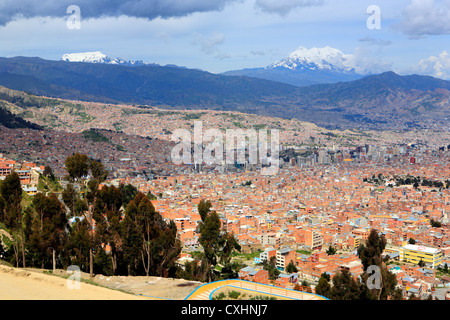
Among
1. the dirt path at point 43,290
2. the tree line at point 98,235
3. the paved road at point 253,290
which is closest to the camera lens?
the dirt path at point 43,290

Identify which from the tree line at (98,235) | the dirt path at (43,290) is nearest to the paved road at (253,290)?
the dirt path at (43,290)

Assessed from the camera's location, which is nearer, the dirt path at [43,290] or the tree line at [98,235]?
the dirt path at [43,290]

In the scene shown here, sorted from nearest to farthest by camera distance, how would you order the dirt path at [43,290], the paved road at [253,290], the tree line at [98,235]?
the dirt path at [43,290]
the paved road at [253,290]
the tree line at [98,235]

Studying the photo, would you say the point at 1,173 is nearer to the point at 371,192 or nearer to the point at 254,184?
the point at 254,184

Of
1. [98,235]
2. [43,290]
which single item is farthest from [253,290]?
[98,235]

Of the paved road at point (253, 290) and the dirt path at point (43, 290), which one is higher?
the dirt path at point (43, 290)

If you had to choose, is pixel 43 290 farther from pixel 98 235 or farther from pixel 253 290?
pixel 253 290

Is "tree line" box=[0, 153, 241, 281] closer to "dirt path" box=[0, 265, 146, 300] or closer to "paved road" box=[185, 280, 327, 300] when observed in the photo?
"dirt path" box=[0, 265, 146, 300]

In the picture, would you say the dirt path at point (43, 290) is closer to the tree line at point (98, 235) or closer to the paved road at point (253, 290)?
the paved road at point (253, 290)

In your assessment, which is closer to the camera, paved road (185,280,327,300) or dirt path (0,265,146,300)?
dirt path (0,265,146,300)

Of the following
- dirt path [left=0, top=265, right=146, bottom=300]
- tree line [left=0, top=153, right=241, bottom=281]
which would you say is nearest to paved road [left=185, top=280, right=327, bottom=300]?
dirt path [left=0, top=265, right=146, bottom=300]

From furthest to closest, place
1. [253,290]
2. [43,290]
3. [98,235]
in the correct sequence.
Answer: [98,235], [253,290], [43,290]

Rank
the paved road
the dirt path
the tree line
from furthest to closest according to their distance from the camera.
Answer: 1. the tree line
2. the paved road
3. the dirt path
